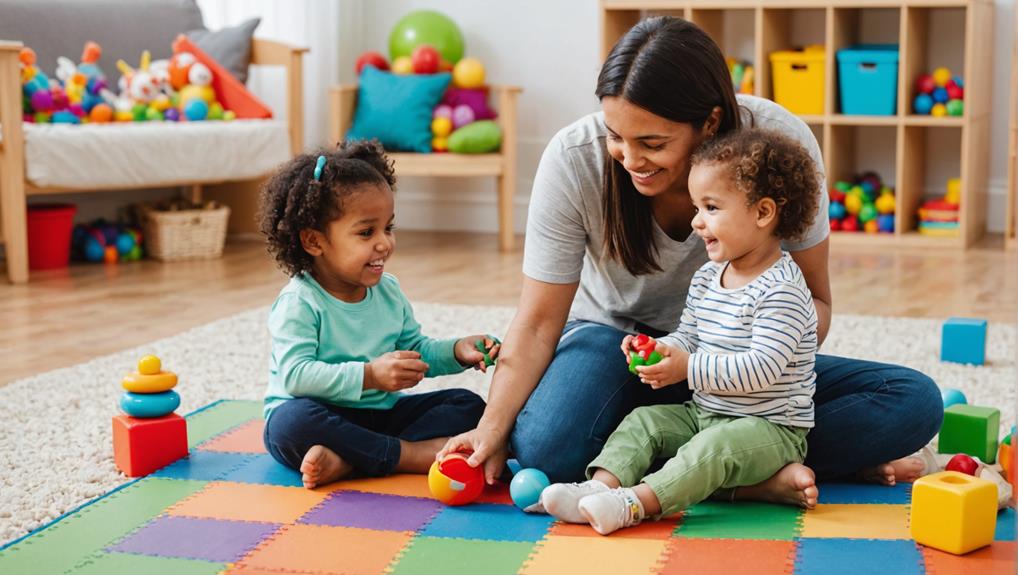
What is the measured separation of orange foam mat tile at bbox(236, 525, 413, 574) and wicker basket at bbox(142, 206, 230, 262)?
267 centimetres

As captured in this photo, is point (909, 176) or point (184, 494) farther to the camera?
point (909, 176)

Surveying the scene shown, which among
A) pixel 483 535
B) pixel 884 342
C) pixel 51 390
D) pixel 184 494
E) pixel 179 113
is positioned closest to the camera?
pixel 483 535

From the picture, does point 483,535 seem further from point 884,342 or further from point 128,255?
point 128,255

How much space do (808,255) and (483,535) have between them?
57cm

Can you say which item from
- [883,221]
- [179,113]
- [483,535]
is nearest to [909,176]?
[883,221]

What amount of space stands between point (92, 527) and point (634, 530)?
648 millimetres

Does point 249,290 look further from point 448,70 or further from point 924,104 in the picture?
point 924,104

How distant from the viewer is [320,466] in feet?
5.37

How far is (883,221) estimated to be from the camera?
168 inches

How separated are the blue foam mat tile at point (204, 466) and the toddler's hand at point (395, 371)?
0.25 meters

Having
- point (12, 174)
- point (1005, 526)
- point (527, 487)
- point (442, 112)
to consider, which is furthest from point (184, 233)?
point (1005, 526)

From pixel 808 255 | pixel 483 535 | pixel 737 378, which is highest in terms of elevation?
pixel 808 255

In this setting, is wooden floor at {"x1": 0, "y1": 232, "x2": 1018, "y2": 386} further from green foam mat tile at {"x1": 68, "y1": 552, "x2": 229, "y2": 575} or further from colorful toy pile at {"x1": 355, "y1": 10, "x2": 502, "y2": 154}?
green foam mat tile at {"x1": 68, "y1": 552, "x2": 229, "y2": 575}

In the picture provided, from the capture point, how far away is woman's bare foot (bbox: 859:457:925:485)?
1.65 meters
